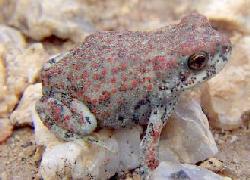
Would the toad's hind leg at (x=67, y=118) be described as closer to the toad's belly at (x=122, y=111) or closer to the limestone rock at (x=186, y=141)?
the toad's belly at (x=122, y=111)

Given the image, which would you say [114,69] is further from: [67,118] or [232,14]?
[232,14]

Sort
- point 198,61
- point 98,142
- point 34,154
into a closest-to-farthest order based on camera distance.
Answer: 1. point 198,61
2. point 98,142
3. point 34,154

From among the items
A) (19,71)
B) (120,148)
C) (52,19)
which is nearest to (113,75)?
(120,148)

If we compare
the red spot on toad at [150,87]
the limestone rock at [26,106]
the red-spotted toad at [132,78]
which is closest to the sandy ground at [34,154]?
the limestone rock at [26,106]

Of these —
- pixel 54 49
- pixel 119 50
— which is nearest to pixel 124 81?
pixel 119 50

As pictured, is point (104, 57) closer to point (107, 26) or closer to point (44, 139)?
point (44, 139)
